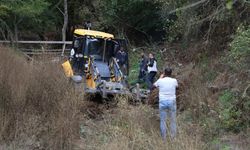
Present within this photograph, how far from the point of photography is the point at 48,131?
31.9 ft

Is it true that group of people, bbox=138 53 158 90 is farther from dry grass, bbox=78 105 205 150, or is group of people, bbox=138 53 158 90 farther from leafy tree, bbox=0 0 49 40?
leafy tree, bbox=0 0 49 40

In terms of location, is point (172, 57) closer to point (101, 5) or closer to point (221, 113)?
point (101, 5)

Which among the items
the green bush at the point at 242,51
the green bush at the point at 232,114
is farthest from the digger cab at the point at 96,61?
the green bush at the point at 232,114

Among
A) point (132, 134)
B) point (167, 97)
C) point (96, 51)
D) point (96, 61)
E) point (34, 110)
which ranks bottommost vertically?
point (132, 134)

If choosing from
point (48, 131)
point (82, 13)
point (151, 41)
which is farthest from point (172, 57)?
point (48, 131)

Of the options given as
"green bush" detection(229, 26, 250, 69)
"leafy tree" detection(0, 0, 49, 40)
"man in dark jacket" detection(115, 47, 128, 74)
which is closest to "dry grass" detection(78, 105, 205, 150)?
"green bush" detection(229, 26, 250, 69)

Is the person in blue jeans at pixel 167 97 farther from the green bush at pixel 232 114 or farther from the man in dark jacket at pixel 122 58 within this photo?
the man in dark jacket at pixel 122 58

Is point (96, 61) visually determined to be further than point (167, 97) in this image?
Yes

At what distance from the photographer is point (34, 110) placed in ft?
32.9

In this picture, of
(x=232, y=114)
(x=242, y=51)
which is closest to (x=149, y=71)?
(x=242, y=51)

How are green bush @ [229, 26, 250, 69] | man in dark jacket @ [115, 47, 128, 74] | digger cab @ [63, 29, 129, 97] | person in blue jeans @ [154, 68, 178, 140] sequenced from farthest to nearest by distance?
man in dark jacket @ [115, 47, 128, 74] → digger cab @ [63, 29, 129, 97] → green bush @ [229, 26, 250, 69] → person in blue jeans @ [154, 68, 178, 140]

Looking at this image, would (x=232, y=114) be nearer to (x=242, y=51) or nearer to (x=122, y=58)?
(x=242, y=51)

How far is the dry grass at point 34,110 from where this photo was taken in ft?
31.7

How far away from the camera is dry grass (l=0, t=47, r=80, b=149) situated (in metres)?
9.65
